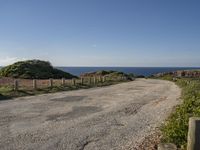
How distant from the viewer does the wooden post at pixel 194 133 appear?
687 centimetres

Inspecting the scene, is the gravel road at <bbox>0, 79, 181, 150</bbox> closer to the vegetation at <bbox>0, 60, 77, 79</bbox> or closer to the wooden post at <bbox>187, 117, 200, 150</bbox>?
the wooden post at <bbox>187, 117, 200, 150</bbox>

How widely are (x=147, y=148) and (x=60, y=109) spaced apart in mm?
8914

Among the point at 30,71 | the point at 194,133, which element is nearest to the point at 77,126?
the point at 194,133

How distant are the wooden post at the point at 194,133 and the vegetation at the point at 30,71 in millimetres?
52477

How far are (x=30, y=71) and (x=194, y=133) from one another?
55.8 meters

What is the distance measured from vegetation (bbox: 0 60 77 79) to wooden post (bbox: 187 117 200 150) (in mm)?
52477

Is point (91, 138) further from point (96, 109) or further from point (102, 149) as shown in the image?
point (96, 109)

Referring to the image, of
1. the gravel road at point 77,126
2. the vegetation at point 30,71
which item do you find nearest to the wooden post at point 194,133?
the gravel road at point 77,126

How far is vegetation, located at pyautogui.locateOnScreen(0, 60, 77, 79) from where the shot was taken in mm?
59469

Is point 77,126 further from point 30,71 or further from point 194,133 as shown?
point 30,71

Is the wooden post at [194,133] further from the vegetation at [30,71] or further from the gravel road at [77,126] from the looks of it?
the vegetation at [30,71]

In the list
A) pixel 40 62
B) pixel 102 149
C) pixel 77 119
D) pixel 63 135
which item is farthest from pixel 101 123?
pixel 40 62

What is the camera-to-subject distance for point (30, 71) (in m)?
61.0

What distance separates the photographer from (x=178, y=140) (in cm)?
916
